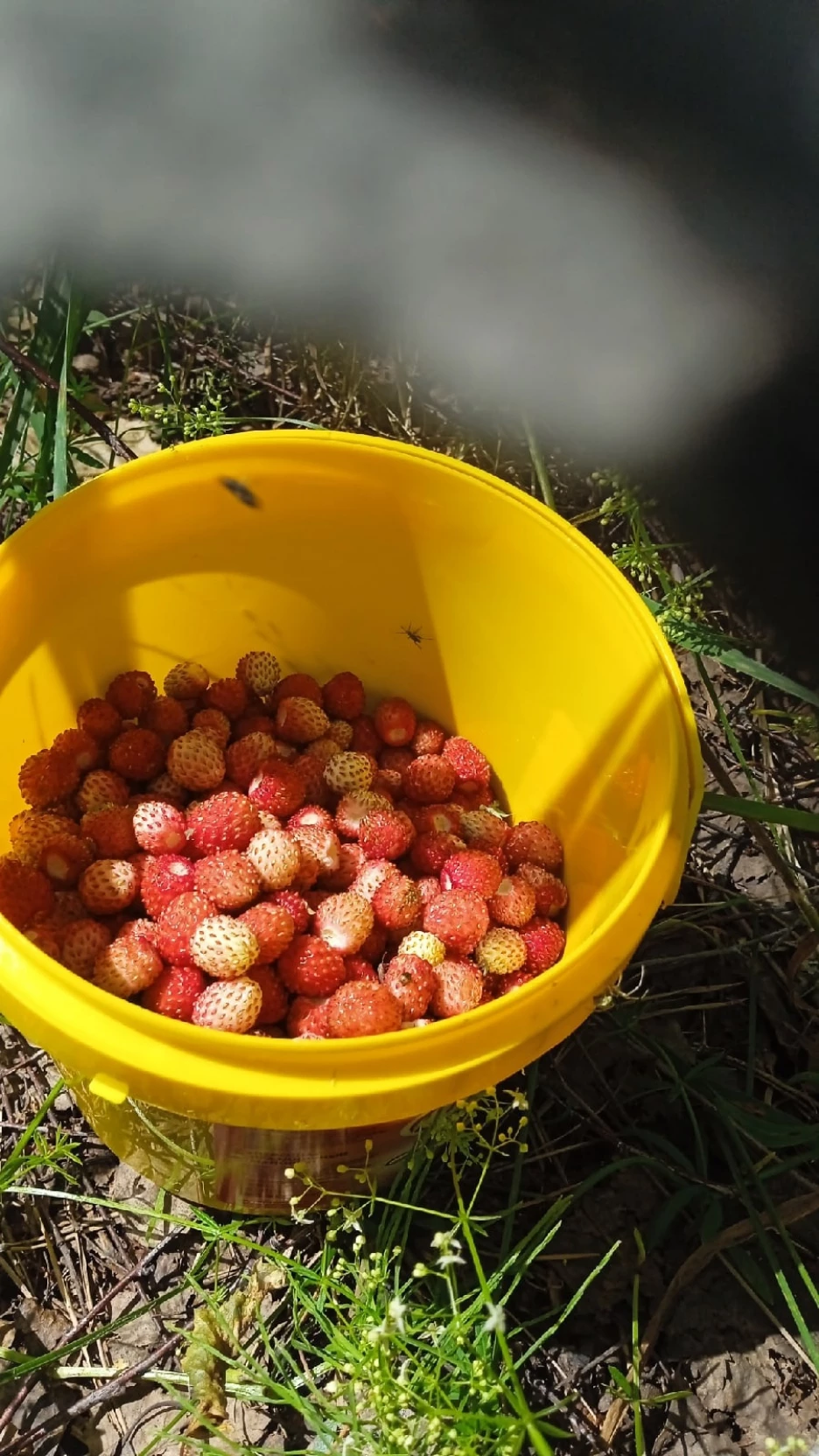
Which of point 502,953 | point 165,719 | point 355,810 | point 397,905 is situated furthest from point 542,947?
point 165,719

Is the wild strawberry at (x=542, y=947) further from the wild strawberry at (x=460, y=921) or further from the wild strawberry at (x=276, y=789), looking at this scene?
the wild strawberry at (x=276, y=789)

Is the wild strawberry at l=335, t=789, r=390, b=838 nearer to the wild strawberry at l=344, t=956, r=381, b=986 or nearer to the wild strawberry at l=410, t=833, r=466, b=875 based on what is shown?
the wild strawberry at l=410, t=833, r=466, b=875

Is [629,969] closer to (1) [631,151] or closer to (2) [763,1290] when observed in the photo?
(2) [763,1290]

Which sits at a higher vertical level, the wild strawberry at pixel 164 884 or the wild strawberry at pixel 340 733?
the wild strawberry at pixel 340 733

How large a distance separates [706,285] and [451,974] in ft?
2.12

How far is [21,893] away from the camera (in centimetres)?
103

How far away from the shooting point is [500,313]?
4.37ft

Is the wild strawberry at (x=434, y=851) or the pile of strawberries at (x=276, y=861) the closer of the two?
the pile of strawberries at (x=276, y=861)

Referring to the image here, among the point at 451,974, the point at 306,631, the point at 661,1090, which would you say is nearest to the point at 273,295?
the point at 306,631

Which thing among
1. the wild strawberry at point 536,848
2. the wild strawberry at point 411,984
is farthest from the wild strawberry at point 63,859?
the wild strawberry at point 536,848

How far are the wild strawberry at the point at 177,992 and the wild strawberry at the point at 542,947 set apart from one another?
1.04 feet

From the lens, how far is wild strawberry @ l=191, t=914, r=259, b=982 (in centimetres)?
99

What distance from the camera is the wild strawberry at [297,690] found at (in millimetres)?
1281

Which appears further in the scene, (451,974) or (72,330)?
(72,330)
